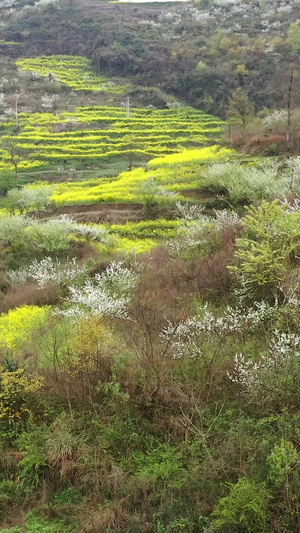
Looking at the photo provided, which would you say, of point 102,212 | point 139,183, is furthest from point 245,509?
point 139,183

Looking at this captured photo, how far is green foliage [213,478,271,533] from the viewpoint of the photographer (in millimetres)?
6020

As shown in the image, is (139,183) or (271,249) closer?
(271,249)

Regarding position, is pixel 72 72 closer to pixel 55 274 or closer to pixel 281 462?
pixel 55 274

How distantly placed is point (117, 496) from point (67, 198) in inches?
1158

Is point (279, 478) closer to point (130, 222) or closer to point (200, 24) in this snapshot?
point (130, 222)

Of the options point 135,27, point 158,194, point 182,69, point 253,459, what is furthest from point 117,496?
point 135,27

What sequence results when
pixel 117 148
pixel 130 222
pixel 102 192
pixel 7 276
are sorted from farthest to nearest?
pixel 117 148
pixel 102 192
pixel 130 222
pixel 7 276

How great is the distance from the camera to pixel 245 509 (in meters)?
6.07

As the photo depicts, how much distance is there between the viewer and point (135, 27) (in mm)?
102250

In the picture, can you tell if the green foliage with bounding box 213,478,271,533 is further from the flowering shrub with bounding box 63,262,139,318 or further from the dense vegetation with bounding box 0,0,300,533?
the flowering shrub with bounding box 63,262,139,318

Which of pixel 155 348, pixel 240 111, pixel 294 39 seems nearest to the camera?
pixel 155 348

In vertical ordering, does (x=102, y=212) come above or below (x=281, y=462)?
below

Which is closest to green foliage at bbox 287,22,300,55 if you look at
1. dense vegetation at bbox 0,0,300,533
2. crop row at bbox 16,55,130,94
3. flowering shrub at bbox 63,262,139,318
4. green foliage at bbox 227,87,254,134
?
crop row at bbox 16,55,130,94

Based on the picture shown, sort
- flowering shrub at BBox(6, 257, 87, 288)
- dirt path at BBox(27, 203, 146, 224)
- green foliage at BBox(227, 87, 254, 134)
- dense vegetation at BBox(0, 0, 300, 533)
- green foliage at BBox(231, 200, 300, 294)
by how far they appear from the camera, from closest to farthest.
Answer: dense vegetation at BBox(0, 0, 300, 533)
green foliage at BBox(231, 200, 300, 294)
flowering shrub at BBox(6, 257, 87, 288)
dirt path at BBox(27, 203, 146, 224)
green foliage at BBox(227, 87, 254, 134)
